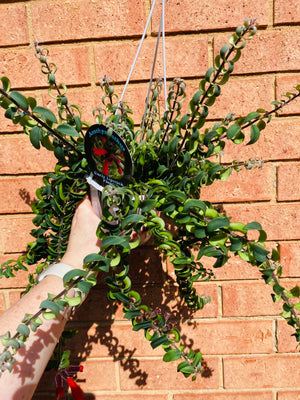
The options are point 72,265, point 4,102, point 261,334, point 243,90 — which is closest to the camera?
point 4,102

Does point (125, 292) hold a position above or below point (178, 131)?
below

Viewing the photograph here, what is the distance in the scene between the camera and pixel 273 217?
0.95 metres

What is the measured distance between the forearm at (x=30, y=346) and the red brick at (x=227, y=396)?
0.61 m

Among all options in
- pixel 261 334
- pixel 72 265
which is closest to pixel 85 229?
pixel 72 265

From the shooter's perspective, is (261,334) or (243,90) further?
(261,334)

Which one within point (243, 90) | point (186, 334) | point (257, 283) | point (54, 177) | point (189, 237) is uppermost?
point (243, 90)

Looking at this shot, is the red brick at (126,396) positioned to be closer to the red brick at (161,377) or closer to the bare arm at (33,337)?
the red brick at (161,377)

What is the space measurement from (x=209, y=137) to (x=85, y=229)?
315 millimetres

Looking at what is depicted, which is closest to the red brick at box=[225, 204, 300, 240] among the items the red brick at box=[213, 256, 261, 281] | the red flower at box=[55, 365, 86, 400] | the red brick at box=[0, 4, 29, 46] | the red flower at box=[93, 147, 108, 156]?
the red brick at box=[213, 256, 261, 281]

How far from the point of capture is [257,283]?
0.98 meters

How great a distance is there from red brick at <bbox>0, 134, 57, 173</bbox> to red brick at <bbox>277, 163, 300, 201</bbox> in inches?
25.3

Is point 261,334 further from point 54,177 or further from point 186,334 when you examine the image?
point 54,177

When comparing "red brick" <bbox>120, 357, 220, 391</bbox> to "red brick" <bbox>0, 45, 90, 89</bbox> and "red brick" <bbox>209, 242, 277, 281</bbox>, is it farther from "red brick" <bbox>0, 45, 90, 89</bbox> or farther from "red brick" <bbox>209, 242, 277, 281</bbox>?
"red brick" <bbox>0, 45, 90, 89</bbox>

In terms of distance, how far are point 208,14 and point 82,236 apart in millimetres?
658
